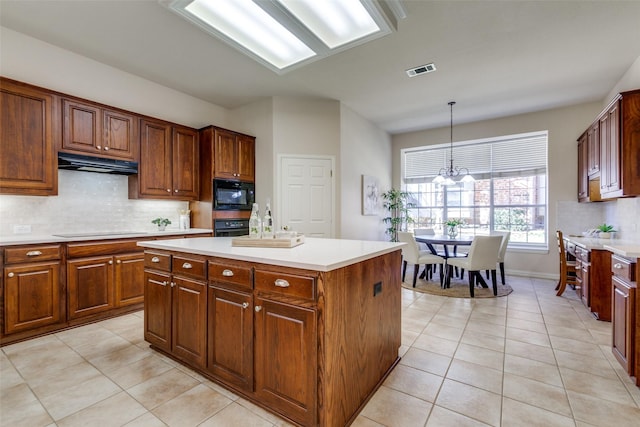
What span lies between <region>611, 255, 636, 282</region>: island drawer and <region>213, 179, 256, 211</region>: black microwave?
4.21 meters

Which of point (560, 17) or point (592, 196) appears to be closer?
point (560, 17)

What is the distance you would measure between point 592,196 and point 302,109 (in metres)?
4.46

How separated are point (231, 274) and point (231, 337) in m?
0.40

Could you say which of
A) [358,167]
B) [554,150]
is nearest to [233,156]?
[358,167]

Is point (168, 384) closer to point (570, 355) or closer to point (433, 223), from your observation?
point (570, 355)

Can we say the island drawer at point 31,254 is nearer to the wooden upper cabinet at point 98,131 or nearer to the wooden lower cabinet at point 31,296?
the wooden lower cabinet at point 31,296

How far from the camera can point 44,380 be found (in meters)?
2.02

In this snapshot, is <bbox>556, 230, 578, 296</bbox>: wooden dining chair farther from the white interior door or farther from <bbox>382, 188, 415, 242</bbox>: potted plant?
the white interior door

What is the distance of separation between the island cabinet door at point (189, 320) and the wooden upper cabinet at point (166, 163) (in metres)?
2.14

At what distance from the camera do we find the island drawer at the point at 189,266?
Result: 1.98 m

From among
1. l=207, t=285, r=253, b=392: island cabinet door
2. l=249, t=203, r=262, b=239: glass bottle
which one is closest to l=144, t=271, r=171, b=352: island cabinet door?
l=207, t=285, r=253, b=392: island cabinet door

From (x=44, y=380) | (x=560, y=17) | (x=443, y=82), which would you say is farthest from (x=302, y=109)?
(x=44, y=380)

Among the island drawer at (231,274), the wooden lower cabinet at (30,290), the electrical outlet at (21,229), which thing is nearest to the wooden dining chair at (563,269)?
the island drawer at (231,274)

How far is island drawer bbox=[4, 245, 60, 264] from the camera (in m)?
2.55
